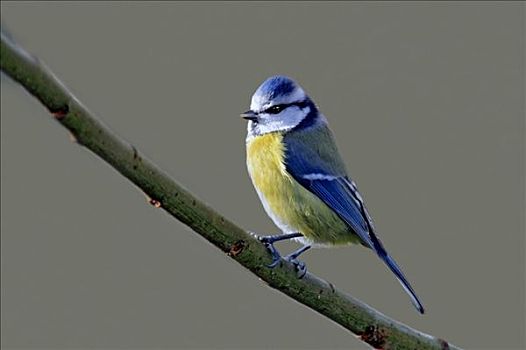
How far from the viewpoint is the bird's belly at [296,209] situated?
6.22 feet

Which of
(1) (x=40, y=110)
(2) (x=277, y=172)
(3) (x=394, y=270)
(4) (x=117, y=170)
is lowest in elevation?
(3) (x=394, y=270)

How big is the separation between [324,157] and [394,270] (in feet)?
1.29

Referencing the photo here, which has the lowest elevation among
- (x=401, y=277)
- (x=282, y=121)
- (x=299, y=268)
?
(x=401, y=277)

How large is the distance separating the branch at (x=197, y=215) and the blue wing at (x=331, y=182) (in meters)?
0.38

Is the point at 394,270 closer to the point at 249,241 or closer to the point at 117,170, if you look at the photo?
the point at 249,241

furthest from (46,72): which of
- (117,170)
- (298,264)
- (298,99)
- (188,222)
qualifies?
(298,99)

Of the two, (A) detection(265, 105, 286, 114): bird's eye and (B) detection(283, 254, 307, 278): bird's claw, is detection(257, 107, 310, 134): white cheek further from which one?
(B) detection(283, 254, 307, 278): bird's claw

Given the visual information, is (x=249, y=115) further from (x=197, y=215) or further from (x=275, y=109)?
(x=197, y=215)

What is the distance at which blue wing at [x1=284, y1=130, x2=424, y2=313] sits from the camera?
1892 mm

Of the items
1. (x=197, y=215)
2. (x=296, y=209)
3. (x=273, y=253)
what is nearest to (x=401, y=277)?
(x=296, y=209)

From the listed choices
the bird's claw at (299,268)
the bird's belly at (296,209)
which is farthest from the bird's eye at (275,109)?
the bird's claw at (299,268)

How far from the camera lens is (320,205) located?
1.92 metres

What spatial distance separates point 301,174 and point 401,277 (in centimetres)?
39

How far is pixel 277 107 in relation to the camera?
2023 mm
